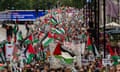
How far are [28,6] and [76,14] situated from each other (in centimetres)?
3290

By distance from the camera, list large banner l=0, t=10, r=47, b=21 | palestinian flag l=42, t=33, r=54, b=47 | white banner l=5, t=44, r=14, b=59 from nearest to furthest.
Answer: white banner l=5, t=44, r=14, b=59 → palestinian flag l=42, t=33, r=54, b=47 → large banner l=0, t=10, r=47, b=21

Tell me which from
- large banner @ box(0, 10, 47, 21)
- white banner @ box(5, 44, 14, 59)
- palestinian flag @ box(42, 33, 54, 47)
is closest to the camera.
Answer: white banner @ box(5, 44, 14, 59)

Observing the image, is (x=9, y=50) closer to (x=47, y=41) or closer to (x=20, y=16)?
(x=47, y=41)

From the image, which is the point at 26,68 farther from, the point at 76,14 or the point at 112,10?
the point at 76,14

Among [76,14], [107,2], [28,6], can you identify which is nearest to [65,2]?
[28,6]

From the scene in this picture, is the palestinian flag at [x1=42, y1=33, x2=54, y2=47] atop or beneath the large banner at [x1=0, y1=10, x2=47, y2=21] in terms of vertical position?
atop

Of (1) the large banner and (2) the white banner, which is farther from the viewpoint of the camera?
(1) the large banner

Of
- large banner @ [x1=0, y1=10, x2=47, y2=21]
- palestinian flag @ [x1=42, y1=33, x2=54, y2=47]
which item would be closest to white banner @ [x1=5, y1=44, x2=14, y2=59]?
palestinian flag @ [x1=42, y1=33, x2=54, y2=47]

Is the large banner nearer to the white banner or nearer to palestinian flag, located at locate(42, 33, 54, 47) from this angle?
palestinian flag, located at locate(42, 33, 54, 47)

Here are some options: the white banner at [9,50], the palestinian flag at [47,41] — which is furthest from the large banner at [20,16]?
the white banner at [9,50]

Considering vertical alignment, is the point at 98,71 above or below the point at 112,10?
below

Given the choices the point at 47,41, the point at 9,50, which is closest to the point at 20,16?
the point at 47,41

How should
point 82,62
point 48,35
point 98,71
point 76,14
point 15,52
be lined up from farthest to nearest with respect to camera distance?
1. point 76,14
2. point 48,35
3. point 15,52
4. point 82,62
5. point 98,71

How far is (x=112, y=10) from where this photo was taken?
1043 inches
